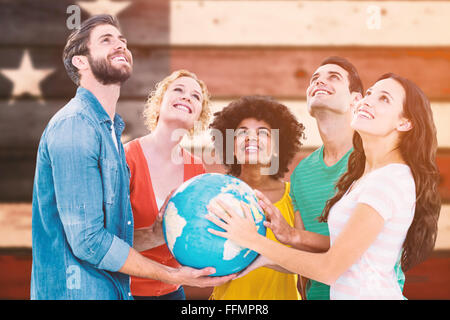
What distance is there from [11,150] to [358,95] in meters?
2.00

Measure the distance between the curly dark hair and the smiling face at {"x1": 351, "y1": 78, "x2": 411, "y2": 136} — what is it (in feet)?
1.84

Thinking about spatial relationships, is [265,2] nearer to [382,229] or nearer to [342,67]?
[342,67]

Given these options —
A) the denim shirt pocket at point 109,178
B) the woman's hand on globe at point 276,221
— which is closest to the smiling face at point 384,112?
the woman's hand on globe at point 276,221

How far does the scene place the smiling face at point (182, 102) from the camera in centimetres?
192

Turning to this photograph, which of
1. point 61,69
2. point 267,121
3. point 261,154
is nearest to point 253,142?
point 261,154

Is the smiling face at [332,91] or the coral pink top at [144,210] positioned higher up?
the smiling face at [332,91]

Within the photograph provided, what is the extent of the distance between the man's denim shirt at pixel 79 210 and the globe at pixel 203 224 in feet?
0.76

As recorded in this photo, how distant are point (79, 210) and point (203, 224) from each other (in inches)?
19.2

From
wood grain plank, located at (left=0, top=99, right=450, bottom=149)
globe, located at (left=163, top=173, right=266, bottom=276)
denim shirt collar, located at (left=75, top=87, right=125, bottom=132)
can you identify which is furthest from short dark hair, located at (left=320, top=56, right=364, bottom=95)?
denim shirt collar, located at (left=75, top=87, right=125, bottom=132)

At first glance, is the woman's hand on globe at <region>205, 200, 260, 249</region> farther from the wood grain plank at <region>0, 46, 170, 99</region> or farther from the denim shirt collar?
the wood grain plank at <region>0, 46, 170, 99</region>

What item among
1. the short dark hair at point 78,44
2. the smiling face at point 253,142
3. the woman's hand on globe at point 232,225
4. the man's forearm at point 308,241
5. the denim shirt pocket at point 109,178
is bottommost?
the man's forearm at point 308,241

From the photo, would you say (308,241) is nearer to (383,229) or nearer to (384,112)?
(383,229)

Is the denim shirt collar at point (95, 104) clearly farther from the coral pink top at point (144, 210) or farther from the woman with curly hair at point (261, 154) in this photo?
the woman with curly hair at point (261, 154)
